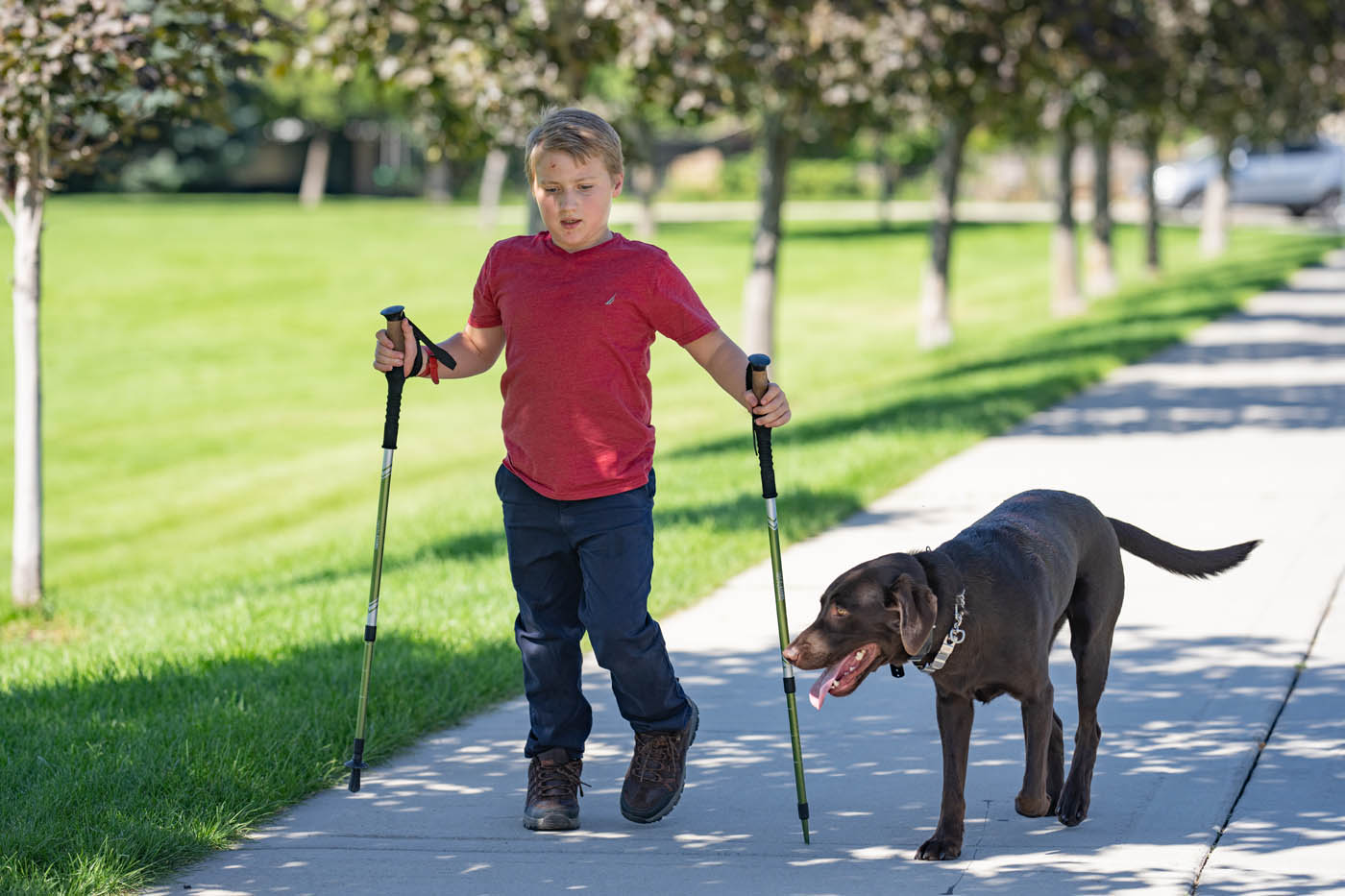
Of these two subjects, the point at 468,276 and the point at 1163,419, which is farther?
the point at 468,276

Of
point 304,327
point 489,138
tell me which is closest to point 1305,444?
point 489,138

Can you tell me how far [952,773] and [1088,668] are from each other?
56 cm

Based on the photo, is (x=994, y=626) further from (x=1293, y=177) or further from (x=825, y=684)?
(x=1293, y=177)

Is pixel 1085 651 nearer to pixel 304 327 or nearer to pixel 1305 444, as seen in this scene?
pixel 1305 444

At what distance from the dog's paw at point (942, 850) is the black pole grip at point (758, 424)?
98 centimetres

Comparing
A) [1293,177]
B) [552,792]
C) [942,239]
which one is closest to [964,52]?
[942,239]

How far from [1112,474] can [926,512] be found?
1517mm

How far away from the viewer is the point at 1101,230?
87.1 ft

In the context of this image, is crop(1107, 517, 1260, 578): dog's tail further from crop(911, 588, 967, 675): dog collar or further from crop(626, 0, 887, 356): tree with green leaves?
crop(626, 0, 887, 356): tree with green leaves

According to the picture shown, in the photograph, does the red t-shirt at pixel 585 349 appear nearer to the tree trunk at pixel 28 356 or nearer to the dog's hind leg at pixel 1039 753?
the dog's hind leg at pixel 1039 753

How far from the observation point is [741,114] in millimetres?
13594

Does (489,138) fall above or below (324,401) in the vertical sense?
above

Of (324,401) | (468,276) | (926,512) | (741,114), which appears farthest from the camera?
(468,276)

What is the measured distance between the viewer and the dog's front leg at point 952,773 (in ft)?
14.1
